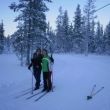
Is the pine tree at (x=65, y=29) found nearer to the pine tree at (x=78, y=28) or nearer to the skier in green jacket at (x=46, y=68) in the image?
the pine tree at (x=78, y=28)

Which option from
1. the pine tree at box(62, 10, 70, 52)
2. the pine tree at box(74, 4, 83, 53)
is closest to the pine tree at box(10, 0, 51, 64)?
the pine tree at box(74, 4, 83, 53)

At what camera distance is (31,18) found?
2595 cm

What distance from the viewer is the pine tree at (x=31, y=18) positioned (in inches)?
Answer: 1029

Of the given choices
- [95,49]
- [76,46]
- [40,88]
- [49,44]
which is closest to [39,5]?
[49,44]

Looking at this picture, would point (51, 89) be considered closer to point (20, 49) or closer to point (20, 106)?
point (20, 106)

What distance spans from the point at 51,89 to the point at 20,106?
3115mm

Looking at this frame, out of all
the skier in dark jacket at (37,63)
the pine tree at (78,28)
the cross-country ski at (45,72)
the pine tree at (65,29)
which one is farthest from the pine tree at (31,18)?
the pine tree at (65,29)

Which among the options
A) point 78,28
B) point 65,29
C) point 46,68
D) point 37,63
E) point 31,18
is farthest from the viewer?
point 65,29

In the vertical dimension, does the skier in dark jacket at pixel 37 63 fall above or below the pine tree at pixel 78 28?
below

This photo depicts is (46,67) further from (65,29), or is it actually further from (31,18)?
(65,29)

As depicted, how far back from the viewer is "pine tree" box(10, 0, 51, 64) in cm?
2614

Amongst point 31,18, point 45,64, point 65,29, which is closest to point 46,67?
point 45,64

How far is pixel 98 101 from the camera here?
9.60 meters

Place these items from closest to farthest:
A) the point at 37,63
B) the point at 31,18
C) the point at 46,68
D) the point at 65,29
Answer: the point at 46,68 < the point at 37,63 < the point at 31,18 < the point at 65,29
